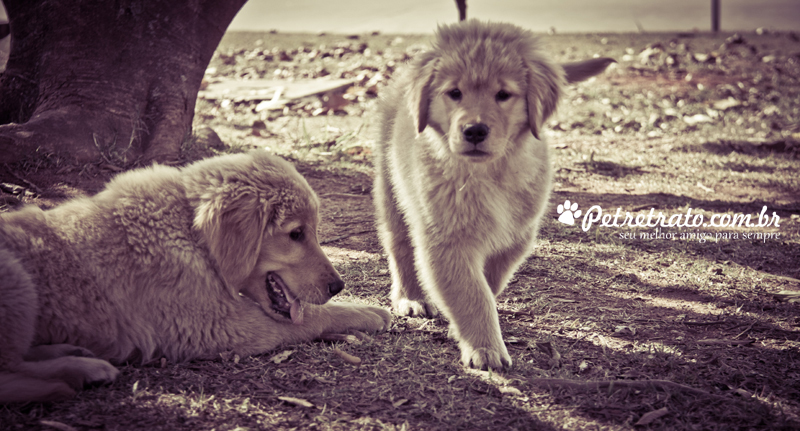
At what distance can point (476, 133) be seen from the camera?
2910mm

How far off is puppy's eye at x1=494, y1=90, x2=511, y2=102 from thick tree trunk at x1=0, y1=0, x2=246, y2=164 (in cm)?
307

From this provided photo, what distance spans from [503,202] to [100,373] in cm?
195

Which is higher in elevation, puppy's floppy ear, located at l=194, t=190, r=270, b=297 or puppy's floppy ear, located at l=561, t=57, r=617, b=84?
puppy's floppy ear, located at l=561, t=57, r=617, b=84

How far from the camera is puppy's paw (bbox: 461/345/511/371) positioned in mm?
2781

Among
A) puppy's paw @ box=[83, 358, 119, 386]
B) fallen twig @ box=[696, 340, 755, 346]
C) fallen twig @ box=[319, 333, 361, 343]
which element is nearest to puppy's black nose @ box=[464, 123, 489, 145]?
fallen twig @ box=[319, 333, 361, 343]

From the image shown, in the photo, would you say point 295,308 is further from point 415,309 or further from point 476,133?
point 476,133

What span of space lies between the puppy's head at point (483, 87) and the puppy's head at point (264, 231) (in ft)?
2.50

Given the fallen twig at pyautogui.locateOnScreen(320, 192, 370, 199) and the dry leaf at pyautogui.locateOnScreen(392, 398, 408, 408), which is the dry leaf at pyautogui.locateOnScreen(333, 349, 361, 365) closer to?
the dry leaf at pyautogui.locateOnScreen(392, 398, 408, 408)

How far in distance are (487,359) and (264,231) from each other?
1.16 metres

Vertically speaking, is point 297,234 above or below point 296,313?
above

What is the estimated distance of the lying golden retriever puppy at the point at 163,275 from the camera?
8.04 feet

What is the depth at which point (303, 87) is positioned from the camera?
29.2 feet

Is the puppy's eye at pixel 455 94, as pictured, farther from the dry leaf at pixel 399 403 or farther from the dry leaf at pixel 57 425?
the dry leaf at pixel 57 425

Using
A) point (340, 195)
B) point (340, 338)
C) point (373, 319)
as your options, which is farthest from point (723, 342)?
point (340, 195)
